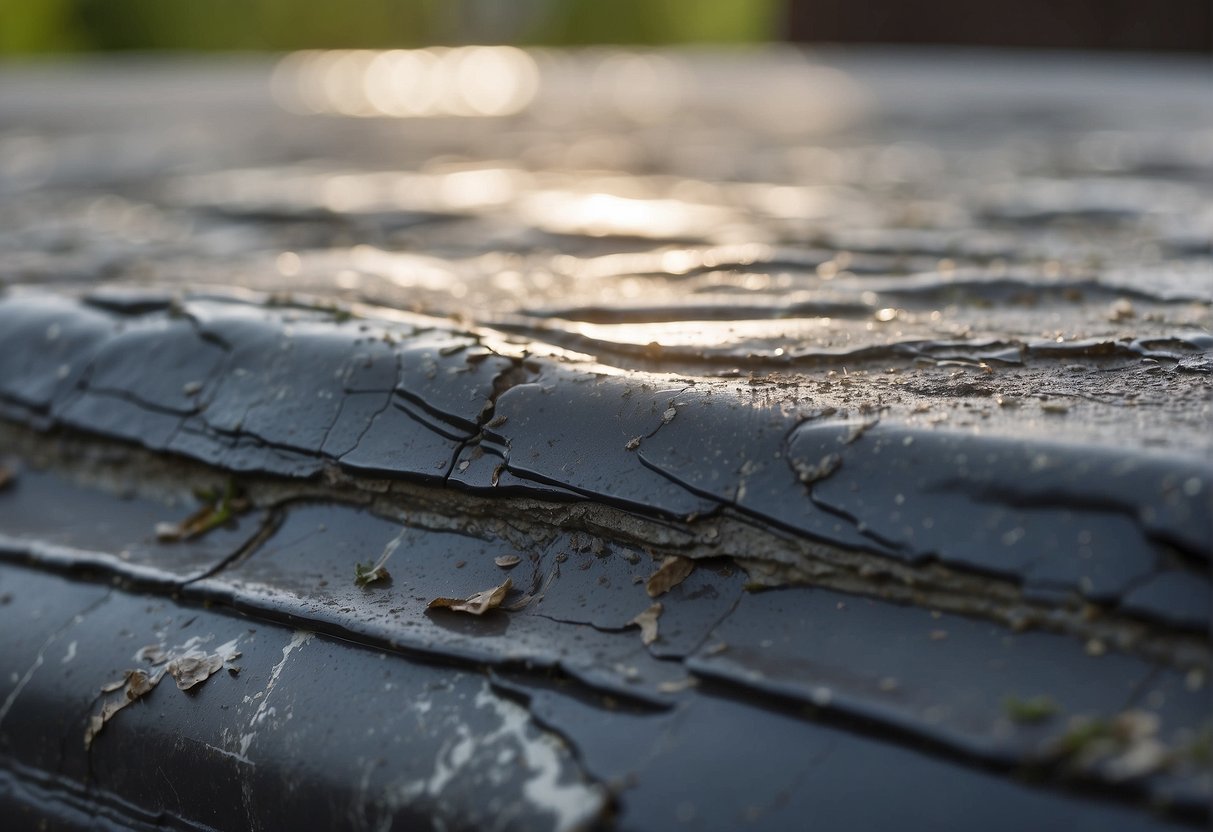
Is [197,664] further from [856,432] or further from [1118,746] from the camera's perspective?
[1118,746]

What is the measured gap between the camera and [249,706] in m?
1.16

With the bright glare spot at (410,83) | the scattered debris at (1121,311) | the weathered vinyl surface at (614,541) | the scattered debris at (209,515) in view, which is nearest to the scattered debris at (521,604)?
the weathered vinyl surface at (614,541)

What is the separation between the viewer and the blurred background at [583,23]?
9.24 meters

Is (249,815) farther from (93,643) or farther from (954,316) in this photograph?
(954,316)

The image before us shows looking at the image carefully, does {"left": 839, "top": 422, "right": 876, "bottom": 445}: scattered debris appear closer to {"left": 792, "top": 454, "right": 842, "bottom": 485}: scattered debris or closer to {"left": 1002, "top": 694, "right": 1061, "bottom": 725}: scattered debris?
{"left": 792, "top": 454, "right": 842, "bottom": 485}: scattered debris

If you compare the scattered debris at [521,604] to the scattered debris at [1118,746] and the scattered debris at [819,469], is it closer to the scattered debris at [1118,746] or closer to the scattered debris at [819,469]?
the scattered debris at [819,469]

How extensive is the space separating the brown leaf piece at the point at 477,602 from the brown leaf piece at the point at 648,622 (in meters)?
0.16

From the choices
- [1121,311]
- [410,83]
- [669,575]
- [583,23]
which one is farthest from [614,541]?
[583,23]

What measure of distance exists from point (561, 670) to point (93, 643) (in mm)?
622

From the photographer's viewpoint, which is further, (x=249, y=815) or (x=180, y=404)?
(x=180, y=404)

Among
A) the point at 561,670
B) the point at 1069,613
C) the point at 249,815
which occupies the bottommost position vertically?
the point at 249,815

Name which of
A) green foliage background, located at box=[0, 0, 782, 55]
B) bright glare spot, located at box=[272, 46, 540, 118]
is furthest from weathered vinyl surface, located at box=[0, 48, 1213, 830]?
green foliage background, located at box=[0, 0, 782, 55]

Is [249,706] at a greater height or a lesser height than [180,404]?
lesser

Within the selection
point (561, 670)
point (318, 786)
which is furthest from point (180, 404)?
point (561, 670)
